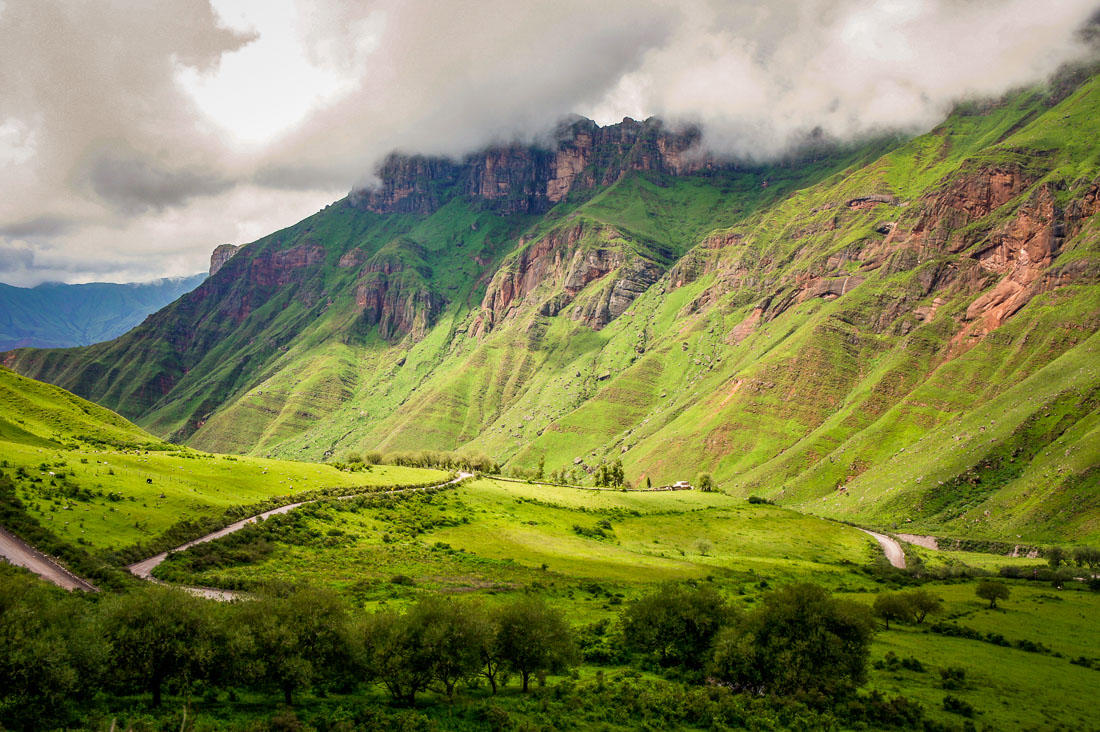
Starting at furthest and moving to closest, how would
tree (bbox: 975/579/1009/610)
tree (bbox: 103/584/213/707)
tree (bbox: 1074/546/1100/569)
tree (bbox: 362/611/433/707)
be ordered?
tree (bbox: 1074/546/1100/569) → tree (bbox: 975/579/1009/610) → tree (bbox: 362/611/433/707) → tree (bbox: 103/584/213/707)

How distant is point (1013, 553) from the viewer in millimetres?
155500

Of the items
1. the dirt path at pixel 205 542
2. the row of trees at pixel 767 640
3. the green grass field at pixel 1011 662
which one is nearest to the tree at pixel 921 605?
the green grass field at pixel 1011 662

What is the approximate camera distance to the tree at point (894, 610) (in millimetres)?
75938

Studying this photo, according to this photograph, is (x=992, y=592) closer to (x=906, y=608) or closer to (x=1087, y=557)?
(x=906, y=608)

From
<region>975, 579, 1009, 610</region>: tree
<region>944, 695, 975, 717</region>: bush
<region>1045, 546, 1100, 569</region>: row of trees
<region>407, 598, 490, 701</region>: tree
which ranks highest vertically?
<region>407, 598, 490, 701</region>: tree

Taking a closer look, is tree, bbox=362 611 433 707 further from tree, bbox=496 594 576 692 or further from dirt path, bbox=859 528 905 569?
dirt path, bbox=859 528 905 569

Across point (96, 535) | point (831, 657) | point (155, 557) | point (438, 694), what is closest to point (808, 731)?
point (831, 657)

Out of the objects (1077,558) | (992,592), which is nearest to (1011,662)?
(992,592)

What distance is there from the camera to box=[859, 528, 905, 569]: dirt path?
135250 mm

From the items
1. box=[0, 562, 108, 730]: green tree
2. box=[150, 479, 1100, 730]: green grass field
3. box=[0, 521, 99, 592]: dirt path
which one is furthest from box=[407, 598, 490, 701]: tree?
box=[0, 521, 99, 592]: dirt path

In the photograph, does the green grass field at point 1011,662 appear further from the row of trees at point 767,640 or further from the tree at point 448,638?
the tree at point 448,638

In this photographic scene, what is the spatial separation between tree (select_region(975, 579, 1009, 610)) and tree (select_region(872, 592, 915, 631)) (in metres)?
19.3

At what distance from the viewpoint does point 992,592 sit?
283 feet

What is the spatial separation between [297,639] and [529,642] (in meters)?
17.8
